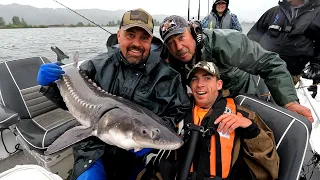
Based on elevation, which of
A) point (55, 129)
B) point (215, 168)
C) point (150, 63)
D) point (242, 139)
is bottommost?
point (55, 129)

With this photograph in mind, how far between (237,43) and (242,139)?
3.01 ft

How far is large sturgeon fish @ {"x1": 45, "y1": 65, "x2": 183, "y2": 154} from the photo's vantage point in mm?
1670

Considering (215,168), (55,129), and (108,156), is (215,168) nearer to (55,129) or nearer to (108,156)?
(108,156)

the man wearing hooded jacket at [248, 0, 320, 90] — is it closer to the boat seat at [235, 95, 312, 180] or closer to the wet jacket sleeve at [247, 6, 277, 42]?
the wet jacket sleeve at [247, 6, 277, 42]

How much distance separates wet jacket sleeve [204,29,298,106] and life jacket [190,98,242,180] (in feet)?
2.52

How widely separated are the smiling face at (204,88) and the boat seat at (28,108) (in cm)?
174

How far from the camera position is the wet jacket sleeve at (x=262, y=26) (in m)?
4.30

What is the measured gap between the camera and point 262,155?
1.77 m

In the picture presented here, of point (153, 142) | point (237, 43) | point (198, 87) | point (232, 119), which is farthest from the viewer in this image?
point (237, 43)

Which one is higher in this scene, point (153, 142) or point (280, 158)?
point (153, 142)

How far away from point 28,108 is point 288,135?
3.01 m

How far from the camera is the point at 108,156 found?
2.31 meters

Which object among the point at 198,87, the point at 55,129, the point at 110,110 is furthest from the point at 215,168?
the point at 55,129

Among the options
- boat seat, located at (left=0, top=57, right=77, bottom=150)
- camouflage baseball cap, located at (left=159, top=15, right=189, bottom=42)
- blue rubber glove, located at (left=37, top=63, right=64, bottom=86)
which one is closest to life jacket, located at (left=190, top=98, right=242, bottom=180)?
camouflage baseball cap, located at (left=159, top=15, right=189, bottom=42)
